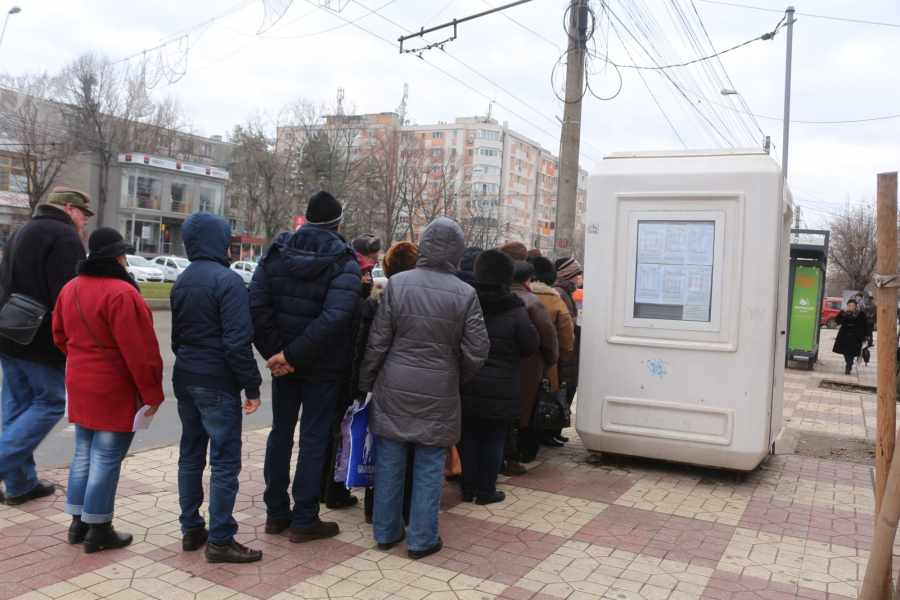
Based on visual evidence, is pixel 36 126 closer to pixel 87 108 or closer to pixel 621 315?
pixel 87 108

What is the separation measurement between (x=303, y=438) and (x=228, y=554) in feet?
2.43

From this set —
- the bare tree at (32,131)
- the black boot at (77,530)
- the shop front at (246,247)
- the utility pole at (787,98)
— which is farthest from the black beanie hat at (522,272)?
the shop front at (246,247)

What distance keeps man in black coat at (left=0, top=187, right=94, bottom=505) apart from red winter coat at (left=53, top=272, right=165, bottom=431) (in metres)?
0.76

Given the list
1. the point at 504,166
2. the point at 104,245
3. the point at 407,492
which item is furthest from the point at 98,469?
the point at 504,166

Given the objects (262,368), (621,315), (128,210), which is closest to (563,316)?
(621,315)

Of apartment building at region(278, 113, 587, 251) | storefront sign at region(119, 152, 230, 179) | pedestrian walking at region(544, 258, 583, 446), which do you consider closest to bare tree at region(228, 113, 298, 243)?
storefront sign at region(119, 152, 230, 179)

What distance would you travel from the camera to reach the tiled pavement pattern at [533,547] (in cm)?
367

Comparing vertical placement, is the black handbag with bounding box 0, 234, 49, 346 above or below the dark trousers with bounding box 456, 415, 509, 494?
above

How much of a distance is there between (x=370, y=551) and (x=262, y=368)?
27.5ft

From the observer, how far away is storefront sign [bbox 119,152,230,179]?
48156mm

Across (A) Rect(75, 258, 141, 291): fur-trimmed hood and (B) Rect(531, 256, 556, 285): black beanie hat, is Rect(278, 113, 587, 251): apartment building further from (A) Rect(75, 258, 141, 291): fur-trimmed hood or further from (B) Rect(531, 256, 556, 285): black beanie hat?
(A) Rect(75, 258, 141, 291): fur-trimmed hood

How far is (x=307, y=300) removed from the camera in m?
4.12

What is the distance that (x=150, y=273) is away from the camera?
35781 mm

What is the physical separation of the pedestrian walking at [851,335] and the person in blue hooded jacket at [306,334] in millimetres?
14268
